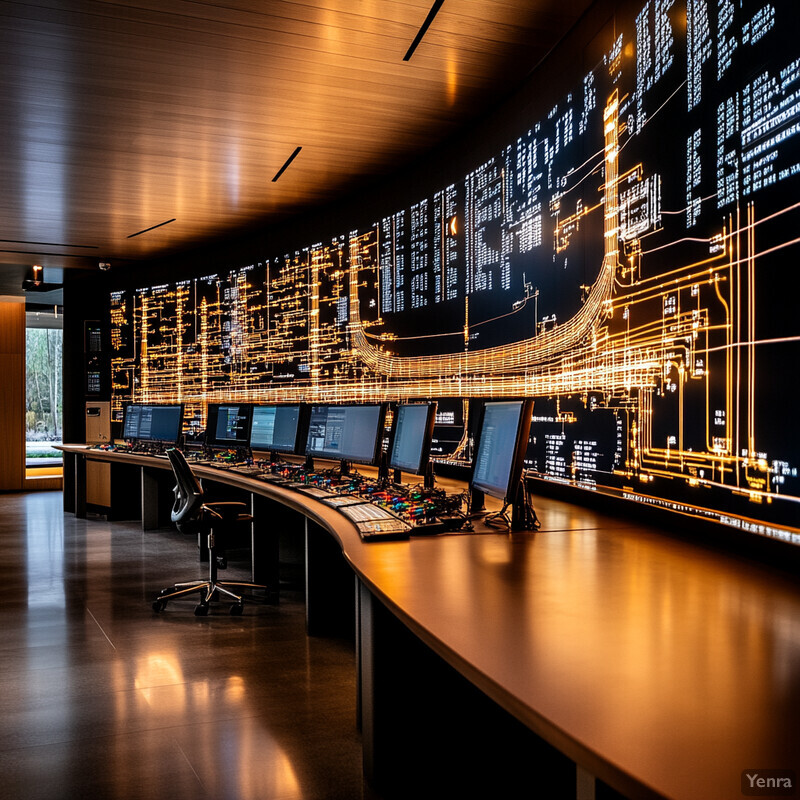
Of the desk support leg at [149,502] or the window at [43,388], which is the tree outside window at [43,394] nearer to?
the window at [43,388]

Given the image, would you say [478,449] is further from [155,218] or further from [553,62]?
[155,218]

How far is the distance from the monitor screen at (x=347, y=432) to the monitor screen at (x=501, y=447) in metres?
1.20

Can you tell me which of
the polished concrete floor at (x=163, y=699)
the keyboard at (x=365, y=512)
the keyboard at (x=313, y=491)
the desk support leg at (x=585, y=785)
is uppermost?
the keyboard at (x=365, y=512)

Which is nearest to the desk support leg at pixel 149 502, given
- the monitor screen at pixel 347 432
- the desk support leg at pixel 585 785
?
the monitor screen at pixel 347 432

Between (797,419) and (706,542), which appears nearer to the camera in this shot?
(797,419)

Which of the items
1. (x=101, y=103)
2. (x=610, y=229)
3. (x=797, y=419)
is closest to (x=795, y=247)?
(x=797, y=419)

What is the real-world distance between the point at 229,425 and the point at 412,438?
276cm

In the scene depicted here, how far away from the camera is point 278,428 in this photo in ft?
17.3

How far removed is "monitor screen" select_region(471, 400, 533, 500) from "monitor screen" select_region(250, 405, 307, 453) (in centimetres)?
226

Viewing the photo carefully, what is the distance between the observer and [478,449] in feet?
9.45

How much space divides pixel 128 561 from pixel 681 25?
5342 millimetres

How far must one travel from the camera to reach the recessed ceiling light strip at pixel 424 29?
3.51 metres

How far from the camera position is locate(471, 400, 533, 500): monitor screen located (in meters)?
2.48

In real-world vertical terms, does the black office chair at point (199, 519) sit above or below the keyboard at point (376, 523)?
below
